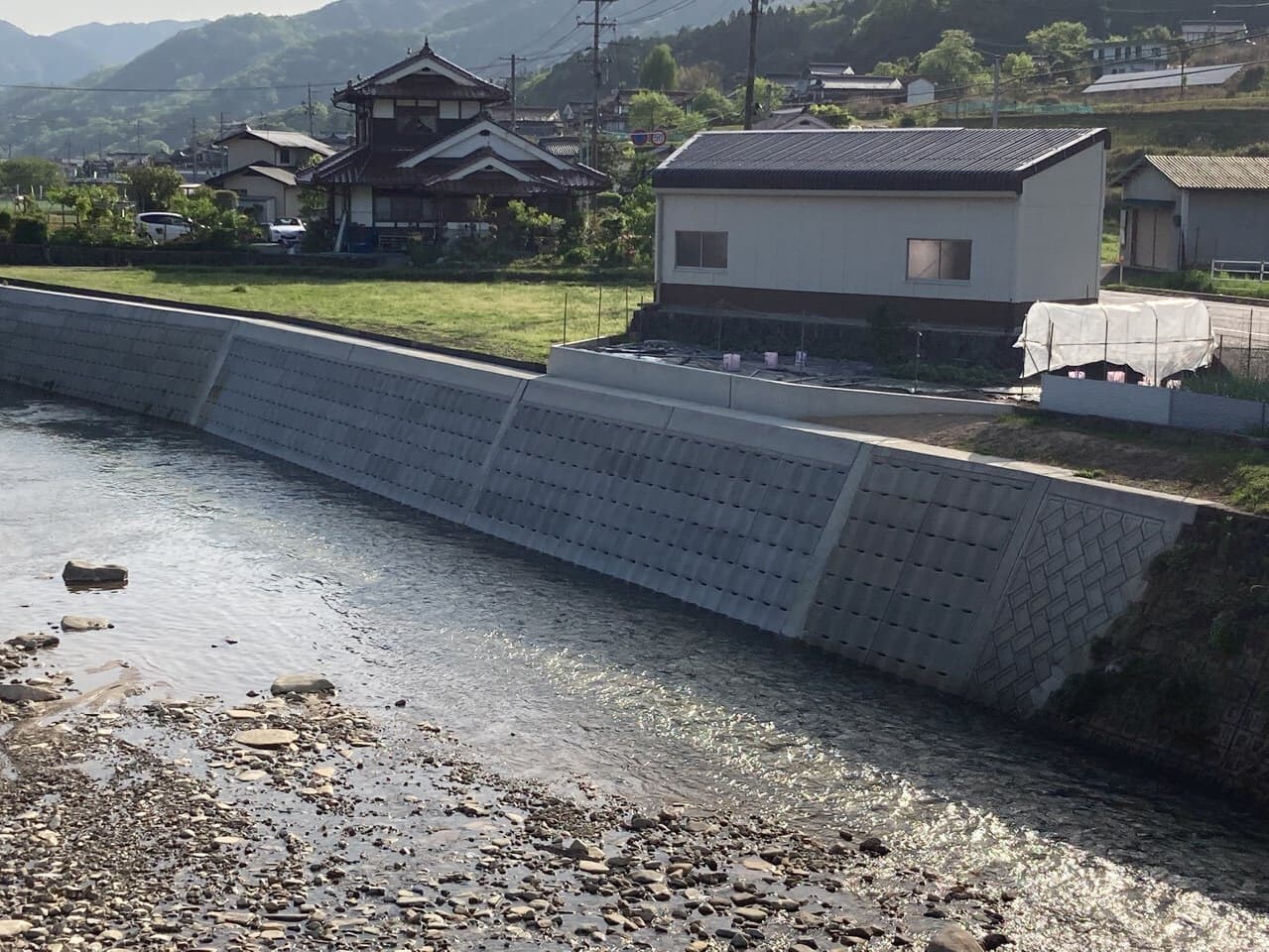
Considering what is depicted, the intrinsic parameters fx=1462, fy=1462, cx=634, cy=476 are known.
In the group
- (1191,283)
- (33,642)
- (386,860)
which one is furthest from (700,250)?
(386,860)

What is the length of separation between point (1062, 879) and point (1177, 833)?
6.76 feet

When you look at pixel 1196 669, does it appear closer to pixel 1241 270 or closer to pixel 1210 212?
pixel 1241 270

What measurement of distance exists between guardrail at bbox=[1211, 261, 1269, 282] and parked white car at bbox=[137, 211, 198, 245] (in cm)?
4998

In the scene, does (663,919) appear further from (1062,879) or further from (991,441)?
(991,441)

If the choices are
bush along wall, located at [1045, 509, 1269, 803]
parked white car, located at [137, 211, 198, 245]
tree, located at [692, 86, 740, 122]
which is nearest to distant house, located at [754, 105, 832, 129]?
tree, located at [692, 86, 740, 122]

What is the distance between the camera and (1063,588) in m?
22.2

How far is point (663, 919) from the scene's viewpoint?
16.0m

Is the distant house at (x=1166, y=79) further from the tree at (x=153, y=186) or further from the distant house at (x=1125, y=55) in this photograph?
the tree at (x=153, y=186)

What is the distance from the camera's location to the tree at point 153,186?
289ft

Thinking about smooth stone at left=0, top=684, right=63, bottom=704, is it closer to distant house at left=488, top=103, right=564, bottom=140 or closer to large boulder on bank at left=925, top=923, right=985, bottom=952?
large boulder on bank at left=925, top=923, right=985, bottom=952

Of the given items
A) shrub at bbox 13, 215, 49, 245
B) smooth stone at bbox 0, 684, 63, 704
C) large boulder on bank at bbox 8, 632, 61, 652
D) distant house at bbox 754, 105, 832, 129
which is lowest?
smooth stone at bbox 0, 684, 63, 704

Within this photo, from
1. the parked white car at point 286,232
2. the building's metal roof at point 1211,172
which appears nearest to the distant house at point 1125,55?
the parked white car at point 286,232

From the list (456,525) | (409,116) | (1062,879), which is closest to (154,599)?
(456,525)

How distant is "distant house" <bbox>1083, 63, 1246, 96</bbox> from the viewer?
330 ft
